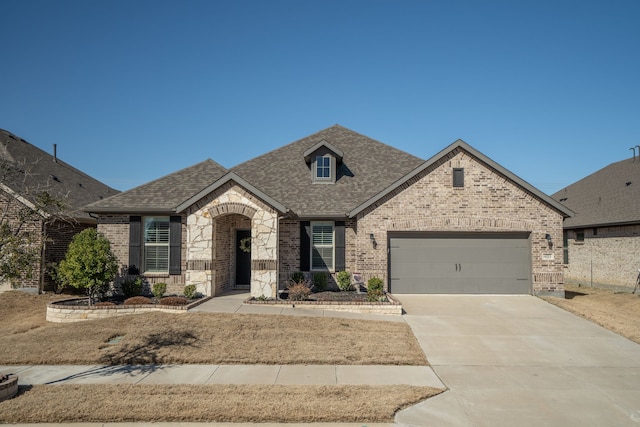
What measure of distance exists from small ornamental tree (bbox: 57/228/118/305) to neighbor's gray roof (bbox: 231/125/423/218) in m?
6.77

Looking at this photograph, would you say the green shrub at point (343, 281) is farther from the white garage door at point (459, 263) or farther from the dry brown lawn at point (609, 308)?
the dry brown lawn at point (609, 308)

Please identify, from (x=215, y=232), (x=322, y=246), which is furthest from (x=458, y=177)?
(x=215, y=232)

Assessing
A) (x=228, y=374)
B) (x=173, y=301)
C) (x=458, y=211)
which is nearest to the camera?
(x=228, y=374)

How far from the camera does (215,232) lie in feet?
48.1

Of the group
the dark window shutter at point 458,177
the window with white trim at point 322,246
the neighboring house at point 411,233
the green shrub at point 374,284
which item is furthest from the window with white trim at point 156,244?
the dark window shutter at point 458,177

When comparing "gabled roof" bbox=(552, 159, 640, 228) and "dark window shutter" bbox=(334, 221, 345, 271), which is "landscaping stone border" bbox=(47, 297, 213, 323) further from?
"gabled roof" bbox=(552, 159, 640, 228)

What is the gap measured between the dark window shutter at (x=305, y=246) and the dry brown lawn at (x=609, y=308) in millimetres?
9016

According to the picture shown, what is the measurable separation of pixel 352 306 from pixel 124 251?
921cm

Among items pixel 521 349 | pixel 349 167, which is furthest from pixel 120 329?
pixel 349 167

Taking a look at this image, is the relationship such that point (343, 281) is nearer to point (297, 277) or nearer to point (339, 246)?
point (339, 246)

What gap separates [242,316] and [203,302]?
2485 millimetres

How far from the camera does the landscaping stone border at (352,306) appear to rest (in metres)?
12.8

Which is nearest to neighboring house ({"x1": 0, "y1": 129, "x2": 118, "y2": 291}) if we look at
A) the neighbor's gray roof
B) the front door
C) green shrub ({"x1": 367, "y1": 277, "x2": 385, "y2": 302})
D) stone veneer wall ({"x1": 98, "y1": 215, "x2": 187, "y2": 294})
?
stone veneer wall ({"x1": 98, "y1": 215, "x2": 187, "y2": 294})

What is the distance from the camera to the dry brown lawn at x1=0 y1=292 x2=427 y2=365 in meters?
8.78
